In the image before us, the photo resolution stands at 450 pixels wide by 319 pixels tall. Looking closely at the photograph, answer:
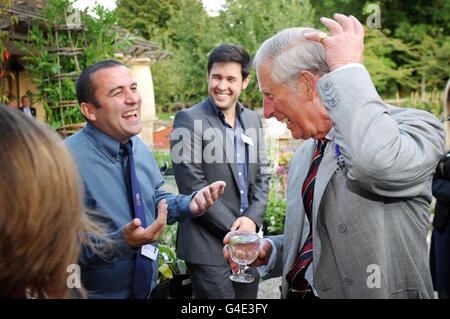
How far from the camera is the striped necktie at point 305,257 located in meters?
1.72

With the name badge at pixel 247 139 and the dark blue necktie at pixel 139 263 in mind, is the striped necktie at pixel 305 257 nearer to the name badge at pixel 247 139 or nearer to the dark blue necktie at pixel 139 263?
the dark blue necktie at pixel 139 263

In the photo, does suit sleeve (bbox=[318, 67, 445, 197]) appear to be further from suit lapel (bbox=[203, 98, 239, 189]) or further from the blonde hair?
suit lapel (bbox=[203, 98, 239, 189])

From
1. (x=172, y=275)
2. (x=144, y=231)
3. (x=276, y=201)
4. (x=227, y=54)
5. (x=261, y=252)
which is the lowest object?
(x=172, y=275)

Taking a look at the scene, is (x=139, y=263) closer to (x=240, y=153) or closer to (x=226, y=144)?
(x=226, y=144)

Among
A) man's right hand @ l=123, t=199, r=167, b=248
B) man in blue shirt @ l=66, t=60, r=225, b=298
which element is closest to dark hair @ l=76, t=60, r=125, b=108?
man in blue shirt @ l=66, t=60, r=225, b=298

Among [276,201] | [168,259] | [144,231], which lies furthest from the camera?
[276,201]

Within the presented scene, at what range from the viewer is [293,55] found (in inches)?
66.1

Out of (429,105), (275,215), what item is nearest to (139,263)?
(275,215)

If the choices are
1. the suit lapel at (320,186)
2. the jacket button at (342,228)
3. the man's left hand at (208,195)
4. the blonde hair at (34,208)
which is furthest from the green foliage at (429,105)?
the blonde hair at (34,208)

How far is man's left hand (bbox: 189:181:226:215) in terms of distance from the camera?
2.25 m

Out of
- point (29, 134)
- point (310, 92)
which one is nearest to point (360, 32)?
point (310, 92)

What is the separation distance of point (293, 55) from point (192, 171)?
1.68 meters

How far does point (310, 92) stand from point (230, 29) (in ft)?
52.6

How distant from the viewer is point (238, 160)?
11.2 feet
